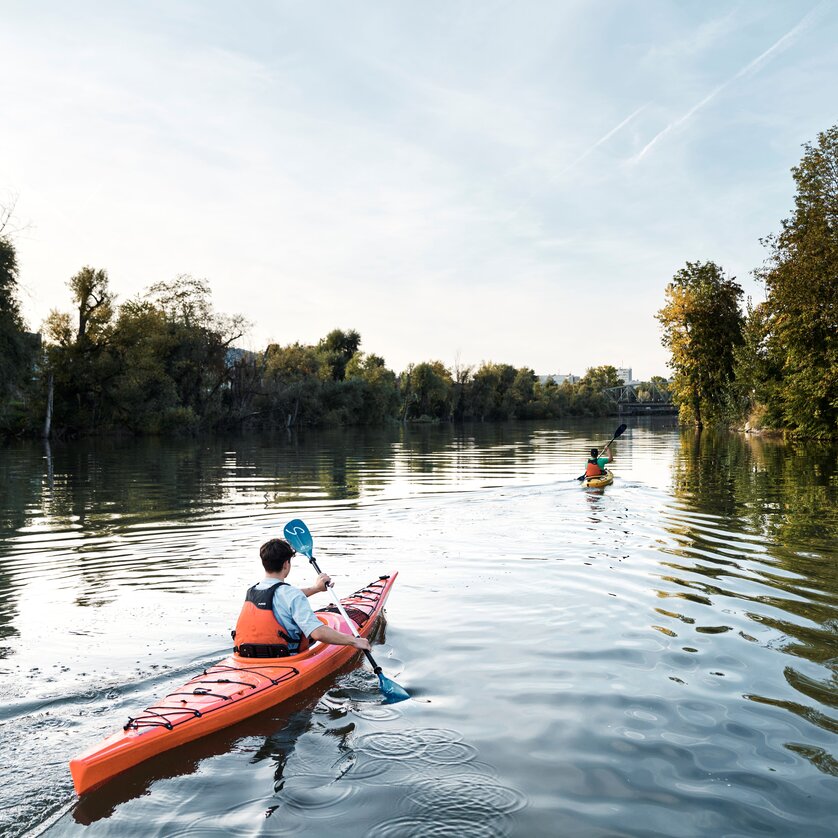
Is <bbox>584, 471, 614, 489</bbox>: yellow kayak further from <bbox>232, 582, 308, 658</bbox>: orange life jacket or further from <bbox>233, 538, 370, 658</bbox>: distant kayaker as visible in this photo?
<bbox>232, 582, 308, 658</bbox>: orange life jacket

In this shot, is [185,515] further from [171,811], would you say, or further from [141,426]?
[141,426]

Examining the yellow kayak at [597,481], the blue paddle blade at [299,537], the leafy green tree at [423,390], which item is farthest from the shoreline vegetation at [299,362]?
the blue paddle blade at [299,537]

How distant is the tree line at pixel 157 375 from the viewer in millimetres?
43219

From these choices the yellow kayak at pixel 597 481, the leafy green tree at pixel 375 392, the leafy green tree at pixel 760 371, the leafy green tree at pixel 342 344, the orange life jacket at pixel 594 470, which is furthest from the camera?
the leafy green tree at pixel 342 344

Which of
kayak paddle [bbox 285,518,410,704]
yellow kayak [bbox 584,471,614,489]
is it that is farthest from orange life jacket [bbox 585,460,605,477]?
kayak paddle [bbox 285,518,410,704]

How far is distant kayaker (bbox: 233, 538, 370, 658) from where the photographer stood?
19.2 ft

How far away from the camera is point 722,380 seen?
56.9 meters

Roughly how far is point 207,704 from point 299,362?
2803 inches

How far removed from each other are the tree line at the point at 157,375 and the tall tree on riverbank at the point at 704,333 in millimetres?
33627

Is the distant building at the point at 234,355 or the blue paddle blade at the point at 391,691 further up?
the distant building at the point at 234,355

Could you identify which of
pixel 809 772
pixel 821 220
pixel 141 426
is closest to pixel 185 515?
pixel 809 772

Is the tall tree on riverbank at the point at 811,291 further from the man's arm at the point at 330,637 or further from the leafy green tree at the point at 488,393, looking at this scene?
the leafy green tree at the point at 488,393

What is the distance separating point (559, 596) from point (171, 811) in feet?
18.3

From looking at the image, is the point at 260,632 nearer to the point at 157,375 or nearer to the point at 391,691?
the point at 391,691
